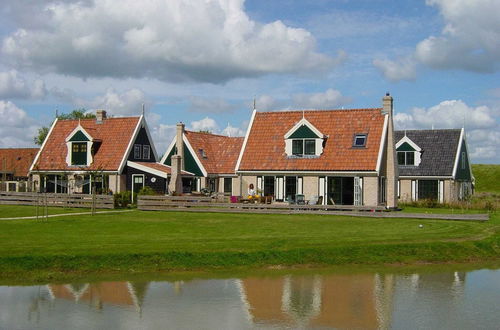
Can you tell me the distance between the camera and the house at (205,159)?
2120 inches

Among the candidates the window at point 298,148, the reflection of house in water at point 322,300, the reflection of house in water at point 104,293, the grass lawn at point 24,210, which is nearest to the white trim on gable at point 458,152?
the window at point 298,148

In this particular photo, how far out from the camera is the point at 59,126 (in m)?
56.5

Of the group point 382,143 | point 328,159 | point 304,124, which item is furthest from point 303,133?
point 382,143

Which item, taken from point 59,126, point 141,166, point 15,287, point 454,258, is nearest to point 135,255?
point 15,287

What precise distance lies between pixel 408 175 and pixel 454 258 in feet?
96.3

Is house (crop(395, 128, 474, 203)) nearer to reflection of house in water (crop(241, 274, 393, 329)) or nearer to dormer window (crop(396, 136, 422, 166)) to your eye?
dormer window (crop(396, 136, 422, 166))

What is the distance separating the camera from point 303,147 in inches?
1741

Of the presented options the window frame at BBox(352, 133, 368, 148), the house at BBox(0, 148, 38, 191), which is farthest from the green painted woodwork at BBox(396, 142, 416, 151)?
the house at BBox(0, 148, 38, 191)

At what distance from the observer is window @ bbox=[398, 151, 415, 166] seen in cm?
5378

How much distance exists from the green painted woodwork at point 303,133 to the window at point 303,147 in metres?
0.30

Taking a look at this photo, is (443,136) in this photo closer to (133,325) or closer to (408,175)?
(408,175)

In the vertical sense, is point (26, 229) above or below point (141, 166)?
below

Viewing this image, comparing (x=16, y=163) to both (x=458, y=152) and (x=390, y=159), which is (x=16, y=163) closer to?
(x=390, y=159)

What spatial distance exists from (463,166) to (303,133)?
1817 cm
